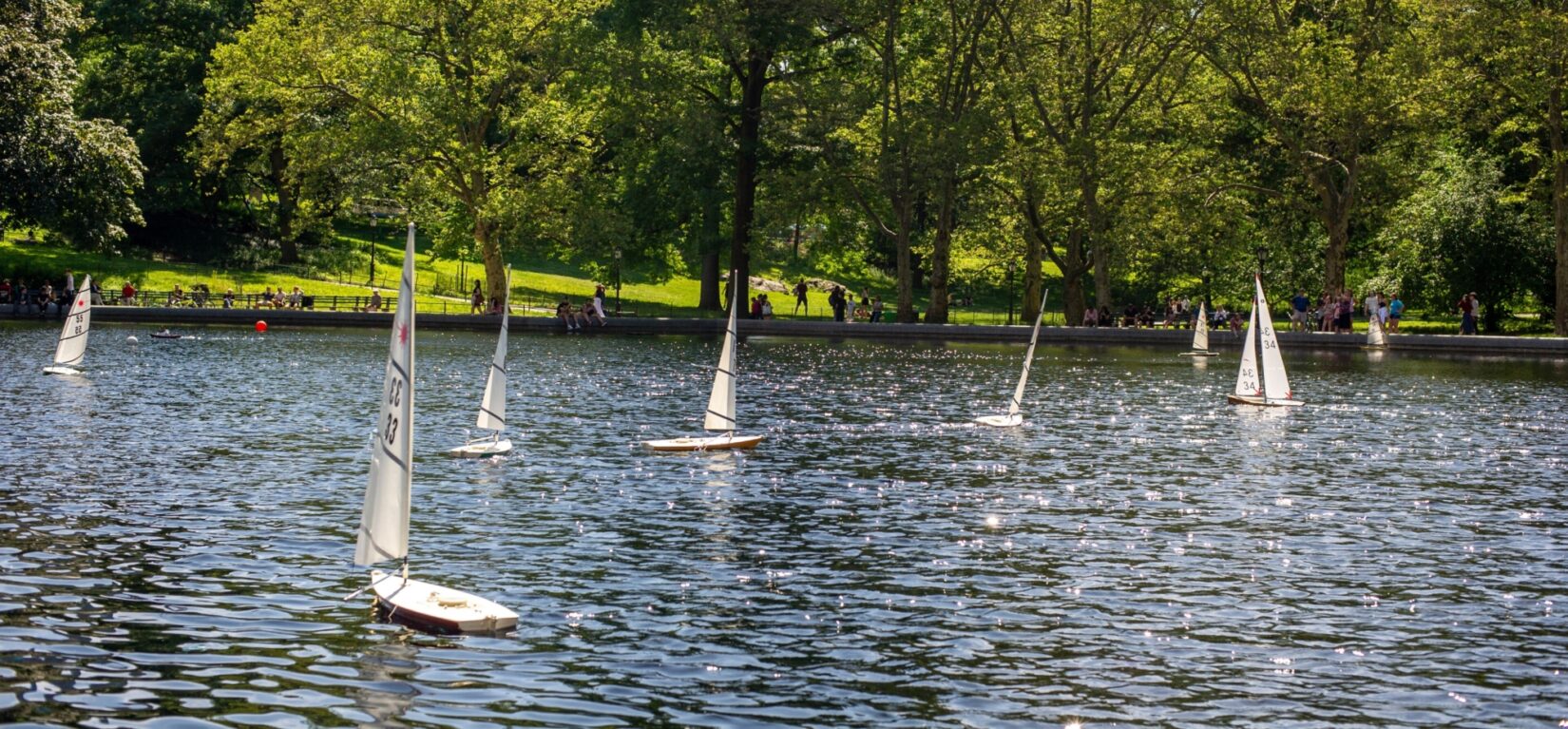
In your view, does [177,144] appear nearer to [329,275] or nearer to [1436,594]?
[329,275]

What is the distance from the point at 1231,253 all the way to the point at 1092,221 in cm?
986

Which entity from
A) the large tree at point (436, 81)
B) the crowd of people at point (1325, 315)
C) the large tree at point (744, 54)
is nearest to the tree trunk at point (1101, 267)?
the crowd of people at point (1325, 315)

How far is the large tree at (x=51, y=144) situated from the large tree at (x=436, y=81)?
7463mm

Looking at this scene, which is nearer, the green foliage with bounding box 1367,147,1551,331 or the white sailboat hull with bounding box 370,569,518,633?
the white sailboat hull with bounding box 370,569,518,633

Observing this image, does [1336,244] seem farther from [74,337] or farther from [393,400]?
[393,400]

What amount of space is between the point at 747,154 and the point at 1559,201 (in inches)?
1412

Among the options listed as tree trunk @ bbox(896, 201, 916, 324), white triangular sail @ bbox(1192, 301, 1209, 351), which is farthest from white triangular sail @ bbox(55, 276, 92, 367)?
white triangular sail @ bbox(1192, 301, 1209, 351)

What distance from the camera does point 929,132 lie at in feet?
257

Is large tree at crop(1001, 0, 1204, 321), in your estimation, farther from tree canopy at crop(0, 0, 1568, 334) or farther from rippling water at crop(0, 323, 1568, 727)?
rippling water at crop(0, 323, 1568, 727)

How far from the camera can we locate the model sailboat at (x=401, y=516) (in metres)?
18.2

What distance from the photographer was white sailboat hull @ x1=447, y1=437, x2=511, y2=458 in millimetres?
34688

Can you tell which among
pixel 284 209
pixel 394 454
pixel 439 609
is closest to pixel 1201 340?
pixel 284 209

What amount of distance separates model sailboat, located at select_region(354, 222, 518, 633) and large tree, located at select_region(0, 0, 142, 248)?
61985 mm

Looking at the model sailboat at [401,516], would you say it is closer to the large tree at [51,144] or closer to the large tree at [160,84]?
the large tree at [51,144]
